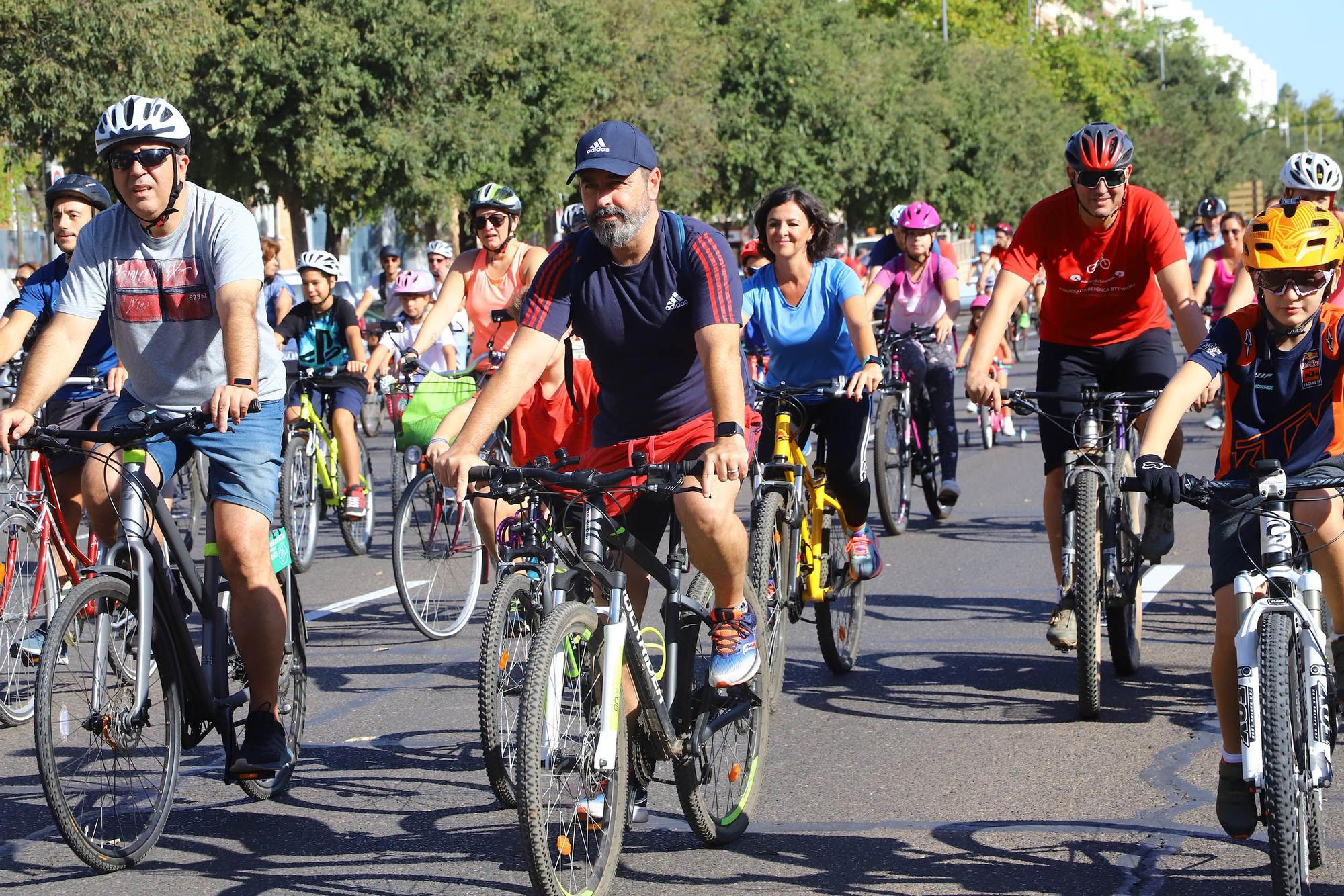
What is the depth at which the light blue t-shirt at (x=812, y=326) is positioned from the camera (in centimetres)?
760

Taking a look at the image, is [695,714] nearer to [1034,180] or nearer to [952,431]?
[952,431]

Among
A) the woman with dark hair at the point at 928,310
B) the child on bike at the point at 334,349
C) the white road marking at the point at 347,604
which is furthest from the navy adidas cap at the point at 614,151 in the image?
the woman with dark hair at the point at 928,310

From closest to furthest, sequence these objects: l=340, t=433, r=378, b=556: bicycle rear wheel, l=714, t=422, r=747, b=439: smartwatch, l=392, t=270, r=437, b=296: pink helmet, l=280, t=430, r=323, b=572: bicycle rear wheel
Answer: l=714, t=422, r=747, b=439: smartwatch, l=280, t=430, r=323, b=572: bicycle rear wheel, l=340, t=433, r=378, b=556: bicycle rear wheel, l=392, t=270, r=437, b=296: pink helmet

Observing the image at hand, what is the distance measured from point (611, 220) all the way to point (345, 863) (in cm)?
191

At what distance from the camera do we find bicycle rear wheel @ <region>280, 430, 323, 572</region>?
10133mm

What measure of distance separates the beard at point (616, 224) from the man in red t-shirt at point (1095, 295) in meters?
2.26

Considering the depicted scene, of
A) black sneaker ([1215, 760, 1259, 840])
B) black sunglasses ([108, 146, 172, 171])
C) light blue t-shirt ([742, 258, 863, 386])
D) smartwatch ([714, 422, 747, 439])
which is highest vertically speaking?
black sunglasses ([108, 146, 172, 171])

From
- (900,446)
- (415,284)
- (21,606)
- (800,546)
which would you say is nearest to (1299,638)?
(800,546)

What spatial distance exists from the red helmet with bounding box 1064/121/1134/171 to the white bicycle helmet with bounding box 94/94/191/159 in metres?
3.29

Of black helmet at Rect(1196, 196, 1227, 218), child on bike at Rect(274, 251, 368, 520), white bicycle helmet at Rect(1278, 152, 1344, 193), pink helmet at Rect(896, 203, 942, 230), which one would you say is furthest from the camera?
black helmet at Rect(1196, 196, 1227, 218)

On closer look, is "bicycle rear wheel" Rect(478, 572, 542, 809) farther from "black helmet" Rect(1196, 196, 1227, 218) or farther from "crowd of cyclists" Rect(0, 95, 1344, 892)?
"black helmet" Rect(1196, 196, 1227, 218)

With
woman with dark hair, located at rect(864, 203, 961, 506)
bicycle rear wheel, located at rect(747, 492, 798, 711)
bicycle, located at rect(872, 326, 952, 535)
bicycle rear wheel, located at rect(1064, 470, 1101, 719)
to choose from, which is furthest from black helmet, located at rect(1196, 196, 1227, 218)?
bicycle rear wheel, located at rect(747, 492, 798, 711)

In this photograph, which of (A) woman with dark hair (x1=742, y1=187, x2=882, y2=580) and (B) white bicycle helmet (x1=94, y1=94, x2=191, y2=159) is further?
(A) woman with dark hair (x1=742, y1=187, x2=882, y2=580)

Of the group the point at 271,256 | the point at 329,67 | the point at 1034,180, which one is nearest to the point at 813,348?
the point at 271,256
